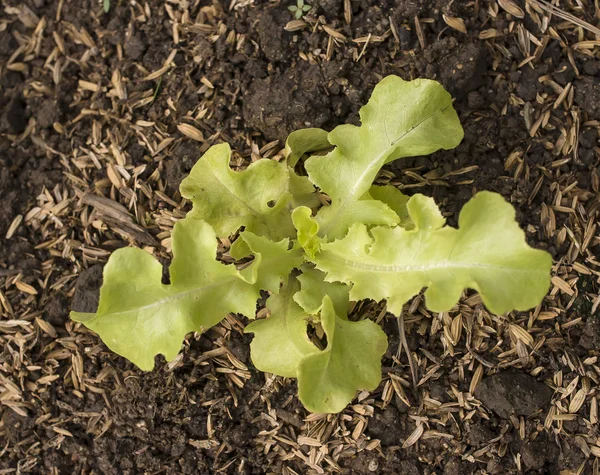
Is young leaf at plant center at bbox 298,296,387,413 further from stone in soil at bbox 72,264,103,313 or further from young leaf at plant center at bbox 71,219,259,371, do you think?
stone in soil at bbox 72,264,103,313

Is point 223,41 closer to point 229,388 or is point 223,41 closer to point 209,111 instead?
point 209,111

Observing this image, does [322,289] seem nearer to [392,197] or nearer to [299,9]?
[392,197]

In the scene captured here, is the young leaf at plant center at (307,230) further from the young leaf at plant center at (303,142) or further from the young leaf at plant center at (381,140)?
the young leaf at plant center at (303,142)

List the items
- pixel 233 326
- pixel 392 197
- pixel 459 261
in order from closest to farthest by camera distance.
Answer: pixel 459 261
pixel 392 197
pixel 233 326

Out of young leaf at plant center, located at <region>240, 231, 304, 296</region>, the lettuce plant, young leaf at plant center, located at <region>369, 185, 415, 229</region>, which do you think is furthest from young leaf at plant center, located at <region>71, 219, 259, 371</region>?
young leaf at plant center, located at <region>369, 185, 415, 229</region>

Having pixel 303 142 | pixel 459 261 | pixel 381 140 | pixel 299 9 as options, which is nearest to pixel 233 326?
pixel 303 142

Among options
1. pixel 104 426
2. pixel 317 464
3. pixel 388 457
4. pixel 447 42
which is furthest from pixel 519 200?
pixel 104 426

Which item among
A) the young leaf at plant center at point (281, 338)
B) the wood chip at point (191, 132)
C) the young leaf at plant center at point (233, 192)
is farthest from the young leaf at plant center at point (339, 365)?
the wood chip at point (191, 132)
